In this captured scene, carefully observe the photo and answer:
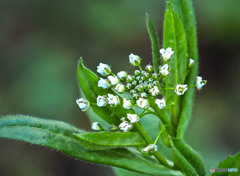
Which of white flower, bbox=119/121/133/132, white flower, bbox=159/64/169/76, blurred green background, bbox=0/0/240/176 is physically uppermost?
blurred green background, bbox=0/0/240/176

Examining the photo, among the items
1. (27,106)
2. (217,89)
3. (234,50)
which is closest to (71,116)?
(27,106)

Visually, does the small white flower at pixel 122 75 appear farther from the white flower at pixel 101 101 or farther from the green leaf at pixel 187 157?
the green leaf at pixel 187 157

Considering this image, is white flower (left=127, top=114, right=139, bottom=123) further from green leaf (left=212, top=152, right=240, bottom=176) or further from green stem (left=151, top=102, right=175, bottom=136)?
green leaf (left=212, top=152, right=240, bottom=176)

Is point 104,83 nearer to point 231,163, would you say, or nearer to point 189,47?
point 189,47

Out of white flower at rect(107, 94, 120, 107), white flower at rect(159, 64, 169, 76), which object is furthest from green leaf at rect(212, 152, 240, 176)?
white flower at rect(107, 94, 120, 107)

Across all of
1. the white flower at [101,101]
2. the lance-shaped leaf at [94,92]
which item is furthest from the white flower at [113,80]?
the white flower at [101,101]

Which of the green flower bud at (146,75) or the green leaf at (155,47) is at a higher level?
the green leaf at (155,47)

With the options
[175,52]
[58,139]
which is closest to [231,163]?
[175,52]

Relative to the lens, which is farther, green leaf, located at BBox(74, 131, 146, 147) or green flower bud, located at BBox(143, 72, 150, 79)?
green flower bud, located at BBox(143, 72, 150, 79)
